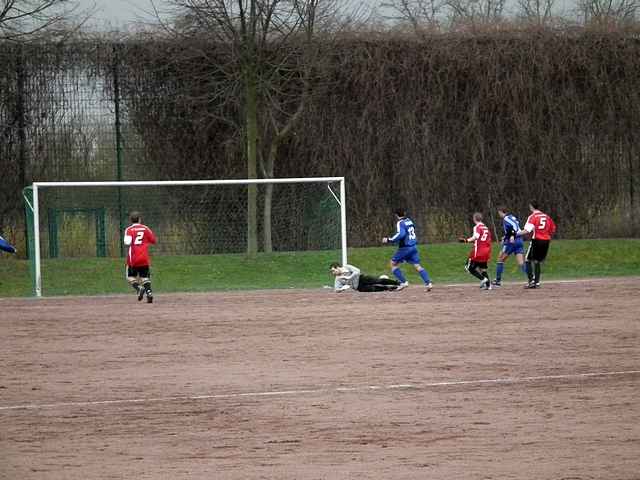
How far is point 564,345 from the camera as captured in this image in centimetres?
1487

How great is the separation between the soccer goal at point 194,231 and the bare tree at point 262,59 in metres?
0.36

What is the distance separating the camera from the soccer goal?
27.3 metres

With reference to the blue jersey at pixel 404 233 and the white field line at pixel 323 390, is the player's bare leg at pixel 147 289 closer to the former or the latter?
the blue jersey at pixel 404 233

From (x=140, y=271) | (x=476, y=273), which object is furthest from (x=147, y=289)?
(x=476, y=273)

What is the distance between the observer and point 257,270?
28047mm

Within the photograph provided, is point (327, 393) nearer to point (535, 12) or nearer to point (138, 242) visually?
point (138, 242)

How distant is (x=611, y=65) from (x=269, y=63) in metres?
9.98

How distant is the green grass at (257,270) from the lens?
26906 mm

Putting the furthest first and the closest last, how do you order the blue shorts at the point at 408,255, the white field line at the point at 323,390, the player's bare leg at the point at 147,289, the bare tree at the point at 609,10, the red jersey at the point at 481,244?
1. the bare tree at the point at 609,10
2. the blue shorts at the point at 408,255
3. the red jersey at the point at 481,244
4. the player's bare leg at the point at 147,289
5. the white field line at the point at 323,390

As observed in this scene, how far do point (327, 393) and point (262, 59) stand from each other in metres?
18.5

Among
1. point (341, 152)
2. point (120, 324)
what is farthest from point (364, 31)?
point (120, 324)

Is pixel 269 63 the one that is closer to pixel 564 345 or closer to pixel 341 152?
pixel 341 152

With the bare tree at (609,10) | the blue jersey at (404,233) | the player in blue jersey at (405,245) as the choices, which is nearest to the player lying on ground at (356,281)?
the player in blue jersey at (405,245)

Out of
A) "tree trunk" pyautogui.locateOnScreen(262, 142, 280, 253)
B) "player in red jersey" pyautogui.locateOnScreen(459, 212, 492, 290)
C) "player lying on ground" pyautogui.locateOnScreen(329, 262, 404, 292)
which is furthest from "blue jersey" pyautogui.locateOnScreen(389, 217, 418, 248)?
"tree trunk" pyautogui.locateOnScreen(262, 142, 280, 253)
